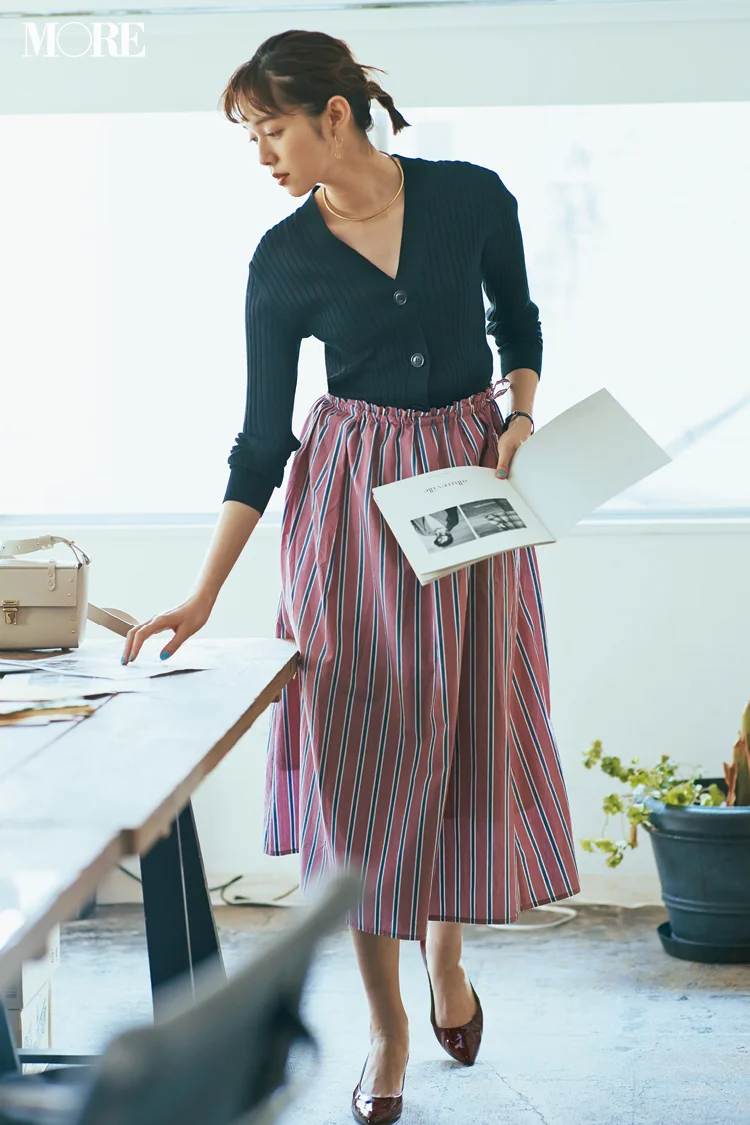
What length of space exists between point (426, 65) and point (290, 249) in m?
1.26

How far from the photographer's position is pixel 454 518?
1493 mm

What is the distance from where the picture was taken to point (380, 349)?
167cm

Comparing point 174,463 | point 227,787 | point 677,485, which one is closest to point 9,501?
point 174,463

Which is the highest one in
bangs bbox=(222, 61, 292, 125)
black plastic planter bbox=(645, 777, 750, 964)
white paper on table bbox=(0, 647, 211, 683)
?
bangs bbox=(222, 61, 292, 125)

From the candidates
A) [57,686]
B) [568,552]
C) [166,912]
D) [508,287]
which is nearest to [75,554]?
[57,686]

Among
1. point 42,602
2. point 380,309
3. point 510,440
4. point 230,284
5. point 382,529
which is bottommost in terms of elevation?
point 42,602

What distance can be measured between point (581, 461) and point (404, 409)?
0.86 ft

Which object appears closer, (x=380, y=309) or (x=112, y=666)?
(x=112, y=666)

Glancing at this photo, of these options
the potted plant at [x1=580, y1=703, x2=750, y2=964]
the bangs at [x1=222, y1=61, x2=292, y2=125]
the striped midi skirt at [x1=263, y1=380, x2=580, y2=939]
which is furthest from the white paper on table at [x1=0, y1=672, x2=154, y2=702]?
the potted plant at [x1=580, y1=703, x2=750, y2=964]

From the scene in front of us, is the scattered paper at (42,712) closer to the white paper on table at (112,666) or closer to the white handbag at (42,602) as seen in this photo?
the white paper on table at (112,666)

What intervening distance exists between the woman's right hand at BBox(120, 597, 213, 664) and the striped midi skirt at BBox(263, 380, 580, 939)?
0.17m

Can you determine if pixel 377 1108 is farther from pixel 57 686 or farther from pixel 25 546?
pixel 25 546

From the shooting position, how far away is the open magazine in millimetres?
1465

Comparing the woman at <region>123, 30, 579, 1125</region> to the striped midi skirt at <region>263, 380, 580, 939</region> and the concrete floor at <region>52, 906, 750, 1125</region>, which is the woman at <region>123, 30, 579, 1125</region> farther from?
the concrete floor at <region>52, 906, 750, 1125</region>
